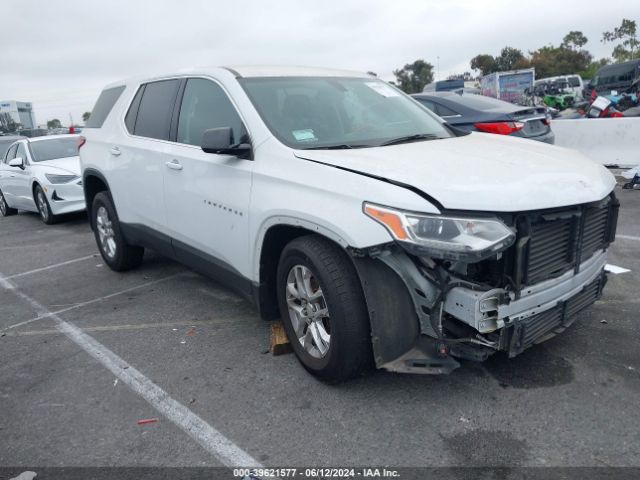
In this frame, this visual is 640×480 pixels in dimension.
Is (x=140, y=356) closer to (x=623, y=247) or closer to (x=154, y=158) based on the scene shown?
(x=154, y=158)

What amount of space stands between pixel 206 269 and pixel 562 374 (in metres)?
2.62

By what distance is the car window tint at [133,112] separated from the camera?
17.1 ft

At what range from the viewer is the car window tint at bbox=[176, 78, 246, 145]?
3.95 m

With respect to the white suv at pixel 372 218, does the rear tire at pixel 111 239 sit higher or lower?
lower

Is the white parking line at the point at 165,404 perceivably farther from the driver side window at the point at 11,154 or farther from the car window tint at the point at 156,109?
the driver side window at the point at 11,154

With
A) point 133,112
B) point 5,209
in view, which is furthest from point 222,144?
point 5,209

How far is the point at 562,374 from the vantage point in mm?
3385

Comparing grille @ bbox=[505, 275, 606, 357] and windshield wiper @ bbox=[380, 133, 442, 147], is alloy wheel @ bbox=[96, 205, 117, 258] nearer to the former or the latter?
windshield wiper @ bbox=[380, 133, 442, 147]

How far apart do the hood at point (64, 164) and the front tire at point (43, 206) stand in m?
0.42

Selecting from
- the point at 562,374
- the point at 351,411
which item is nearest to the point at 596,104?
the point at 562,374

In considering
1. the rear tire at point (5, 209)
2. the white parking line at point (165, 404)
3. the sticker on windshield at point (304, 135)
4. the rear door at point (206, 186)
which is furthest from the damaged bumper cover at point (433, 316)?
the rear tire at point (5, 209)

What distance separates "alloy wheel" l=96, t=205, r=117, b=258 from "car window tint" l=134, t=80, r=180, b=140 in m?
1.26

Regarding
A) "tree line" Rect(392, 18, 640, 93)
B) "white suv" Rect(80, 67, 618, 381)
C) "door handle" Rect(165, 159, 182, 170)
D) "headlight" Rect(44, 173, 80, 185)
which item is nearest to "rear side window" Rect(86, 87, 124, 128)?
"white suv" Rect(80, 67, 618, 381)

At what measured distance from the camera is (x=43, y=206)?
32.1 feet
